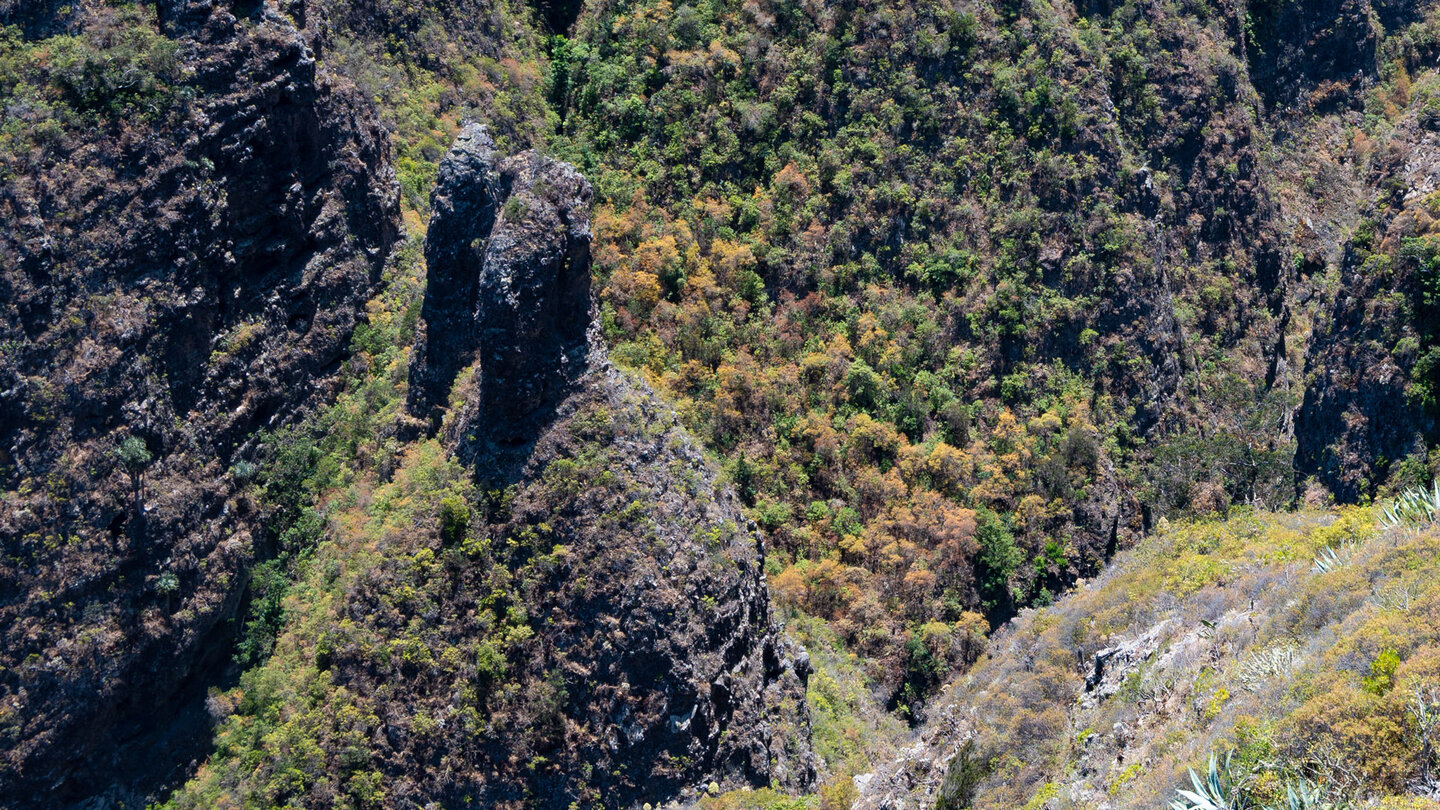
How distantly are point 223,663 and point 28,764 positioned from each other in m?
7.83

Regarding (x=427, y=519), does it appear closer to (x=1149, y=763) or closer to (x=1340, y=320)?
(x=1149, y=763)

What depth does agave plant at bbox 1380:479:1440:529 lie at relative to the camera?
3180 cm

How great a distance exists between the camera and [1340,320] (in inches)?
2092

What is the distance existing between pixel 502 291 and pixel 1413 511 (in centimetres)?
3355

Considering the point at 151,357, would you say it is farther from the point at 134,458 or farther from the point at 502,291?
the point at 502,291

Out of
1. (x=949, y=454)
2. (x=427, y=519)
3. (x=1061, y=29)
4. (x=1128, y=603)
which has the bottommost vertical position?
(x=427, y=519)

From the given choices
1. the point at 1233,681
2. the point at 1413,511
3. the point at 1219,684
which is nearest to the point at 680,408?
the point at 1219,684

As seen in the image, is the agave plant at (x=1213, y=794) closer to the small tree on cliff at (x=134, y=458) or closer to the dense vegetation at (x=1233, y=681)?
the dense vegetation at (x=1233, y=681)

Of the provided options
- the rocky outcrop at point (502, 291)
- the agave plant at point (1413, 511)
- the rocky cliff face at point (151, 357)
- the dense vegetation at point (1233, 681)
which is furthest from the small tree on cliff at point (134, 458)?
the agave plant at point (1413, 511)

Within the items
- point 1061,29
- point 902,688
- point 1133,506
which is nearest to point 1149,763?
point 902,688

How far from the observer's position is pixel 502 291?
4153cm

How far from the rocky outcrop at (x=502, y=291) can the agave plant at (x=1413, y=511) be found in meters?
30.3

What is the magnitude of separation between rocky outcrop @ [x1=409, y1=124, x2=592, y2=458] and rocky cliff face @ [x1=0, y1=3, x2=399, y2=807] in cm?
757

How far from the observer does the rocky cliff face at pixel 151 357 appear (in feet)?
135
